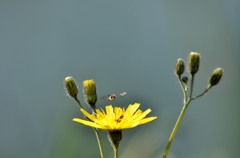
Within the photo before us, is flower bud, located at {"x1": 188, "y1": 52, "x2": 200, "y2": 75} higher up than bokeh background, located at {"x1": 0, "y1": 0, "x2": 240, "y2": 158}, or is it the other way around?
flower bud, located at {"x1": 188, "y1": 52, "x2": 200, "y2": 75}

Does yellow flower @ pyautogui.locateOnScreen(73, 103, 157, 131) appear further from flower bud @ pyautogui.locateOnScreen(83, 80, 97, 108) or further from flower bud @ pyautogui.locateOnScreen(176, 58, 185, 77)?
flower bud @ pyautogui.locateOnScreen(176, 58, 185, 77)

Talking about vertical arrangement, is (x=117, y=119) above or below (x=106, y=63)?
above

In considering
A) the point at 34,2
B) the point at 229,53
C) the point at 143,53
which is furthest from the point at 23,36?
the point at 229,53

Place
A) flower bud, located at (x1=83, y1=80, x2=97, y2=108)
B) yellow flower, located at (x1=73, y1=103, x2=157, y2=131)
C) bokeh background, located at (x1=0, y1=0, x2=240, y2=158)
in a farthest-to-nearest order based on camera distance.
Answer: bokeh background, located at (x1=0, y1=0, x2=240, y2=158)
flower bud, located at (x1=83, y1=80, x2=97, y2=108)
yellow flower, located at (x1=73, y1=103, x2=157, y2=131)

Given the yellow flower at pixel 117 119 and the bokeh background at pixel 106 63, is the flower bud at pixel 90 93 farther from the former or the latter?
the bokeh background at pixel 106 63

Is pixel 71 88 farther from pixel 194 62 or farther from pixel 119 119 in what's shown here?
pixel 194 62

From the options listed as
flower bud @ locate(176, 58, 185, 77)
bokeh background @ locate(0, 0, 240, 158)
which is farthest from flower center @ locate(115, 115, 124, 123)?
bokeh background @ locate(0, 0, 240, 158)

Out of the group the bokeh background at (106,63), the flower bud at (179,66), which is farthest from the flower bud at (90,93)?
the bokeh background at (106,63)

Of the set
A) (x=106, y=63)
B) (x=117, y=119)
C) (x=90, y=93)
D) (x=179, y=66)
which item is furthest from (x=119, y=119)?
(x=106, y=63)

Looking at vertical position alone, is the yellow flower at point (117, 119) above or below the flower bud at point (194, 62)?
below
